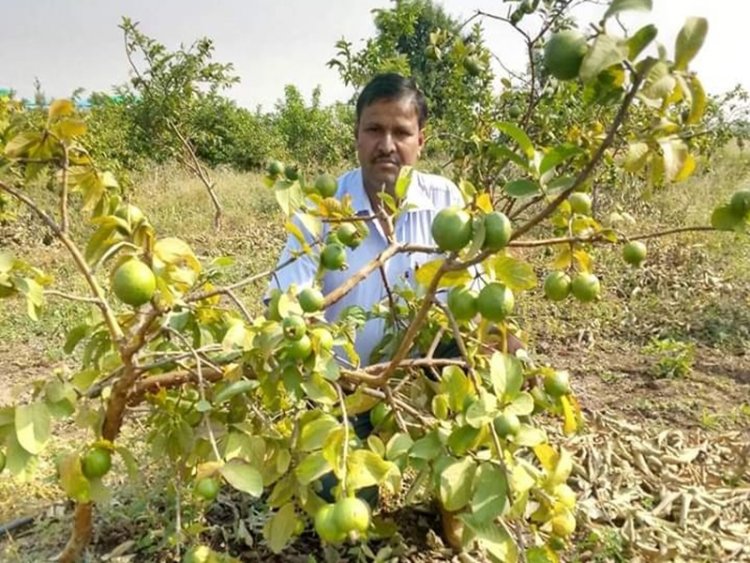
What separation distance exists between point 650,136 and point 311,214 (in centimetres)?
75

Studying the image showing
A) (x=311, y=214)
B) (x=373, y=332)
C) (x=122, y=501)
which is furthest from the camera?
(x=373, y=332)

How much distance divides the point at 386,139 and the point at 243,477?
5.51ft

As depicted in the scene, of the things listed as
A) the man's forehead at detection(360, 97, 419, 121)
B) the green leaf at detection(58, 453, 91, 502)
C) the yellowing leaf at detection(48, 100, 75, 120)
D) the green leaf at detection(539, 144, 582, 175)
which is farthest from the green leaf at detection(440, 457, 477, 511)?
the man's forehead at detection(360, 97, 419, 121)

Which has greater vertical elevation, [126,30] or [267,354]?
[126,30]

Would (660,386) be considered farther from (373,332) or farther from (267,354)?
(267,354)

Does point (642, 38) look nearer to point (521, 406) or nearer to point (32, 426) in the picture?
point (521, 406)

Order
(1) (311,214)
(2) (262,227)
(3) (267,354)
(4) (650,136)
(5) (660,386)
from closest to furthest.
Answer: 1. (4) (650,136)
2. (3) (267,354)
3. (1) (311,214)
4. (5) (660,386)
5. (2) (262,227)

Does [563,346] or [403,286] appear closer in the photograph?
[403,286]

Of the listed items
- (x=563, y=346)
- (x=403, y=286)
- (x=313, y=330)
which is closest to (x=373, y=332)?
(x=403, y=286)

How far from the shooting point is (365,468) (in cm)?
107

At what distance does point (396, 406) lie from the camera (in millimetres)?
1369

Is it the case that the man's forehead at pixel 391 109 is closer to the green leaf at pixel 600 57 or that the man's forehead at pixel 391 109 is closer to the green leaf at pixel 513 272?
the green leaf at pixel 513 272

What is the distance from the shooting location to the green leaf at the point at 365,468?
1.06 metres

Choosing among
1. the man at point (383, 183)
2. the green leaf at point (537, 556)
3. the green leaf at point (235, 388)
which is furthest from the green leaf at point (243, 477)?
the man at point (383, 183)
